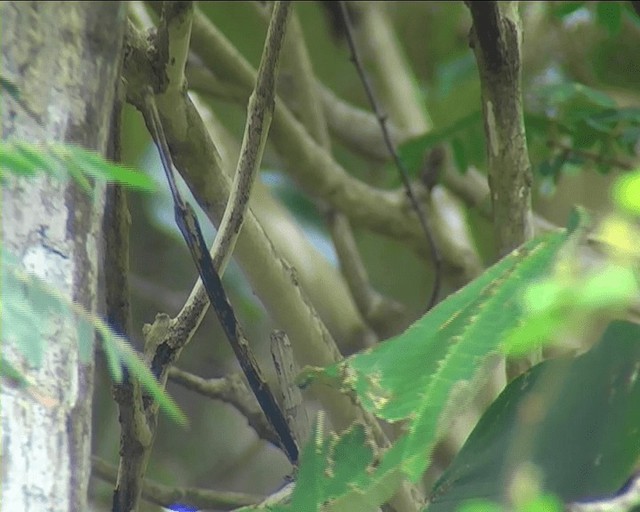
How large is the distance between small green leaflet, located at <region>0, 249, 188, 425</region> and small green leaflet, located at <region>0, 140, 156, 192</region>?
0.07 ft

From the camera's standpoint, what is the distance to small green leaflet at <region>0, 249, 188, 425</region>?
0.21m

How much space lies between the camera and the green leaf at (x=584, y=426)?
11.4 inches

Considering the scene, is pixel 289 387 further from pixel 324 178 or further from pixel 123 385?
pixel 324 178

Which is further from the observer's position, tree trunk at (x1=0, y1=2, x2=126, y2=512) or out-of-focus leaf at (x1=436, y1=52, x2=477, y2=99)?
out-of-focus leaf at (x1=436, y1=52, x2=477, y2=99)

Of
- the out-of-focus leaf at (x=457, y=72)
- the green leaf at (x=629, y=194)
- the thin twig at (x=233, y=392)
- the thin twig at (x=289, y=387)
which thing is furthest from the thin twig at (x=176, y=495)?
the out-of-focus leaf at (x=457, y=72)

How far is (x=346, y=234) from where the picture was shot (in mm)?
956

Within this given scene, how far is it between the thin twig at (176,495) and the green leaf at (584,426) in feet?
0.97

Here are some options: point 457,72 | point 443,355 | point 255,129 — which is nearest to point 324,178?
point 457,72

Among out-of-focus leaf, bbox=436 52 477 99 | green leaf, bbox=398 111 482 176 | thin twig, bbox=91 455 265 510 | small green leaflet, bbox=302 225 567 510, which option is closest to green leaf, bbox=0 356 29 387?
small green leaflet, bbox=302 225 567 510

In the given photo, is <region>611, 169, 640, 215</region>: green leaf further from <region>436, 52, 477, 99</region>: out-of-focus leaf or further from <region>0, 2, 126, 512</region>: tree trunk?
<region>436, 52, 477, 99</region>: out-of-focus leaf

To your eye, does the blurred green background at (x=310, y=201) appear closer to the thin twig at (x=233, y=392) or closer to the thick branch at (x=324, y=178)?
the thick branch at (x=324, y=178)

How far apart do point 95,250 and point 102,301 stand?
13 cm

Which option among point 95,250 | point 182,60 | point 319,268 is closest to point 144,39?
point 182,60

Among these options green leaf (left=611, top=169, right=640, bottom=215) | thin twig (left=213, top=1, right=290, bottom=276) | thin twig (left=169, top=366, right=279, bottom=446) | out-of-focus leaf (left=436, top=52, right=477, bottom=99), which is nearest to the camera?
green leaf (left=611, top=169, right=640, bottom=215)
